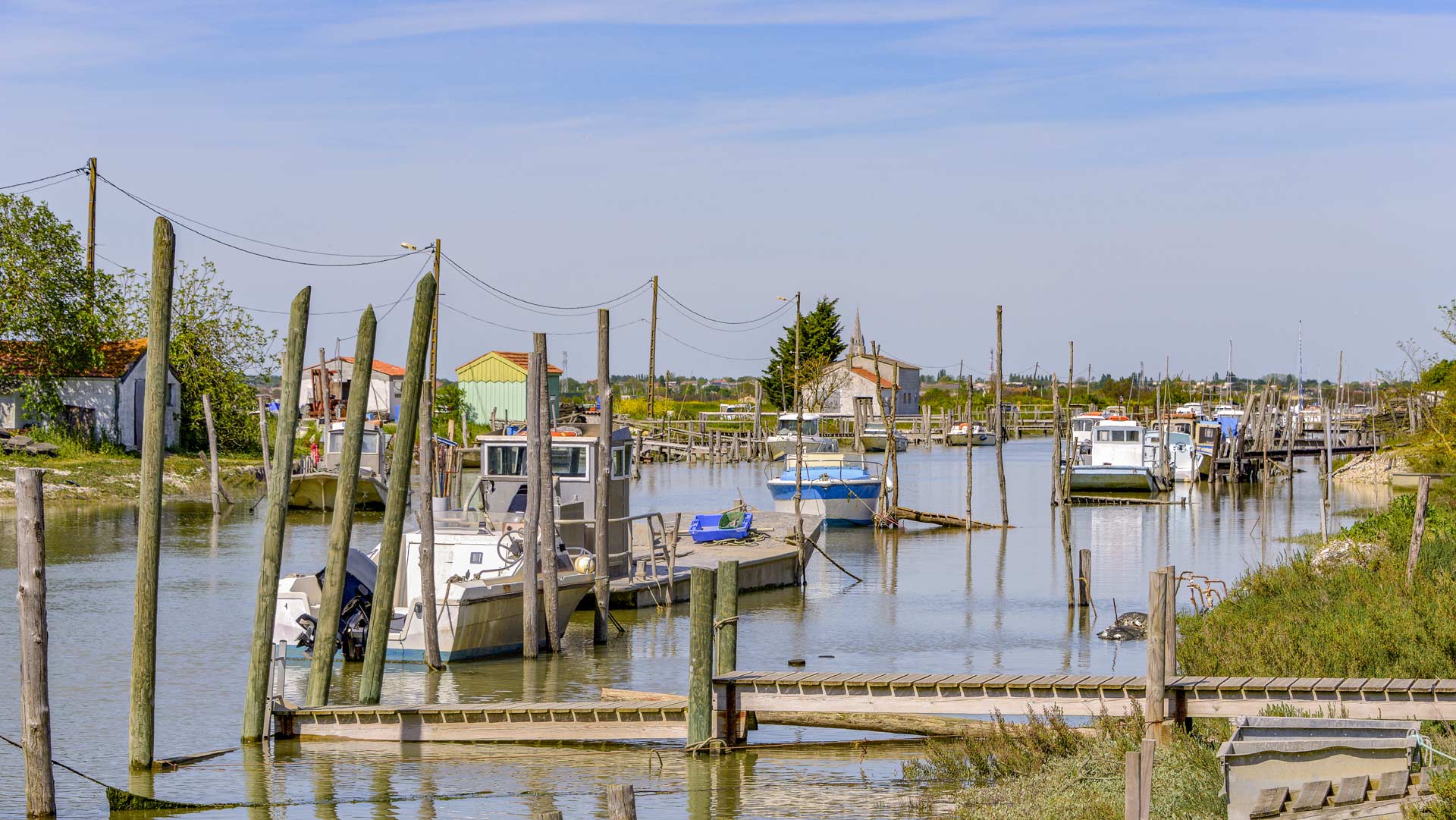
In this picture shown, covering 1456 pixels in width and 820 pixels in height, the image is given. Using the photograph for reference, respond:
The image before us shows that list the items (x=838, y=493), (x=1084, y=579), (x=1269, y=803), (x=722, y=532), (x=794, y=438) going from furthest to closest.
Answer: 1. (x=794, y=438)
2. (x=838, y=493)
3. (x=722, y=532)
4. (x=1084, y=579)
5. (x=1269, y=803)

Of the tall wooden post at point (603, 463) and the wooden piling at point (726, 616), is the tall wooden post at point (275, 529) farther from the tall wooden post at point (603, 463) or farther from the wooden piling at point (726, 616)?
the tall wooden post at point (603, 463)

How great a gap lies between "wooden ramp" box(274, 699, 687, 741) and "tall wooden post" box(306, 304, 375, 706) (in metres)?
0.46

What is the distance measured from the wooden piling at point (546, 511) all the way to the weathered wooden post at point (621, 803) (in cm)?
1053

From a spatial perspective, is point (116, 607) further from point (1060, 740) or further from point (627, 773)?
point (1060, 740)

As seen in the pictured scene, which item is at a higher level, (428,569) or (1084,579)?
(428,569)

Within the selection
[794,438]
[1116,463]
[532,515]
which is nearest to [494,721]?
[532,515]

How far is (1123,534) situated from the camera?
3684 cm

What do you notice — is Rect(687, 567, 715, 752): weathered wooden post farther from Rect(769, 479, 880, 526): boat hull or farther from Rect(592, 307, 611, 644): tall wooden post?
Rect(769, 479, 880, 526): boat hull

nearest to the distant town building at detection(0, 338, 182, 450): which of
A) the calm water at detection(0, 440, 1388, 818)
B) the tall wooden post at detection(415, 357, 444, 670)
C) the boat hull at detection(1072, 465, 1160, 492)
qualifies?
the calm water at detection(0, 440, 1388, 818)

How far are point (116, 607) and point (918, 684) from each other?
603 inches

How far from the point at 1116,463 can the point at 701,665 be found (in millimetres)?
39099

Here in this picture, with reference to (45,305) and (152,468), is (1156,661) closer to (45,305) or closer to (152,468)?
(152,468)

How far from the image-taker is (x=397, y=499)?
1415 centimetres

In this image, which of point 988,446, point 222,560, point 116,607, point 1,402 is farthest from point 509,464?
point 988,446
